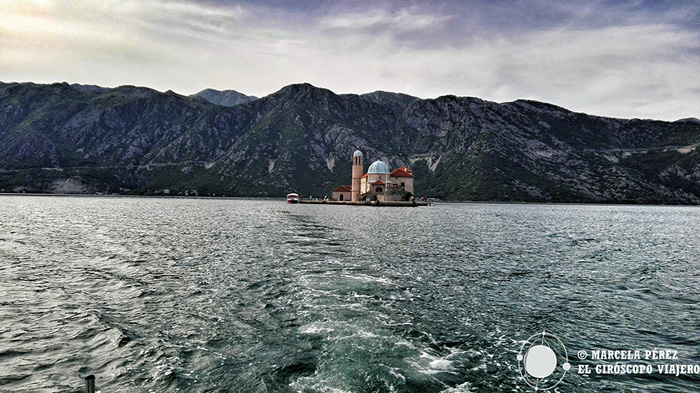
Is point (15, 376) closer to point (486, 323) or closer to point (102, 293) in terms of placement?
point (102, 293)

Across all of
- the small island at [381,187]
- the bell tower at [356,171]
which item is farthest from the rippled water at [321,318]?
the bell tower at [356,171]

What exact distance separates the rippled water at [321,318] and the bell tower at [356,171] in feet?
528

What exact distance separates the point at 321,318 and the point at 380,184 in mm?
160765

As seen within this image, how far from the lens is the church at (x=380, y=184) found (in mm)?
170750

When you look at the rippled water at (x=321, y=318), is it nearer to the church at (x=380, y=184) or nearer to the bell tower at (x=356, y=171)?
the church at (x=380, y=184)

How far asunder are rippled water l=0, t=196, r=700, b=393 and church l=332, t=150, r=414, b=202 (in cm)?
13697

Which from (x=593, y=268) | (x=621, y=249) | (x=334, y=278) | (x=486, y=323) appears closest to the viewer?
(x=486, y=323)

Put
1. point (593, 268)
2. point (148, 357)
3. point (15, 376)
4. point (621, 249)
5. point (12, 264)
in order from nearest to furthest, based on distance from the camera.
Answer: point (15, 376)
point (148, 357)
point (12, 264)
point (593, 268)
point (621, 249)

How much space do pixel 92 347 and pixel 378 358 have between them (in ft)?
34.3

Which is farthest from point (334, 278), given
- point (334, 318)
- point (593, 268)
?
point (593, 268)

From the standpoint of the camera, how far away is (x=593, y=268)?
2955 centimetres

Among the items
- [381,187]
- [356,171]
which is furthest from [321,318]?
[356,171]

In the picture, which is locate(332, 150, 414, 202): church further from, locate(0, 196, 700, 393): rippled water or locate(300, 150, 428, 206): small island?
locate(0, 196, 700, 393): rippled water

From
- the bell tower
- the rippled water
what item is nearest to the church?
the bell tower
